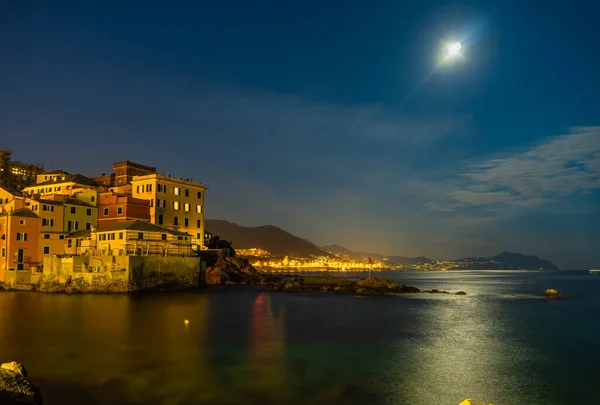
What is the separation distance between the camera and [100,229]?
67.4 meters

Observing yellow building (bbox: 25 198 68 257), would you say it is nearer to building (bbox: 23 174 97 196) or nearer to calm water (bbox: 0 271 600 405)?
building (bbox: 23 174 97 196)

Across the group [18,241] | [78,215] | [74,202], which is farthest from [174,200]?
[18,241]

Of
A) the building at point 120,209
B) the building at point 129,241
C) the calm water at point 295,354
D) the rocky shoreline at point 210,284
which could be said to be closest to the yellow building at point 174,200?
the building at point 120,209

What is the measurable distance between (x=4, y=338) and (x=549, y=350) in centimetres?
3840

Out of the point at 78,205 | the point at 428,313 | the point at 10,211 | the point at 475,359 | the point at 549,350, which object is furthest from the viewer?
the point at 78,205

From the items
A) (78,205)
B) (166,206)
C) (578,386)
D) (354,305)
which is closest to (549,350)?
(578,386)

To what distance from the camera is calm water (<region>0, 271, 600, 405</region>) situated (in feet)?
66.7

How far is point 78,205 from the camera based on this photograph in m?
74.9

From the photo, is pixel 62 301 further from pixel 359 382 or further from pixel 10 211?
pixel 359 382

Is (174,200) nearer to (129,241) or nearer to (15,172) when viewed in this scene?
(129,241)

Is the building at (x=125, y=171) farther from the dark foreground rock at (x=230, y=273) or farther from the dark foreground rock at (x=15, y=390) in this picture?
the dark foreground rock at (x=15, y=390)

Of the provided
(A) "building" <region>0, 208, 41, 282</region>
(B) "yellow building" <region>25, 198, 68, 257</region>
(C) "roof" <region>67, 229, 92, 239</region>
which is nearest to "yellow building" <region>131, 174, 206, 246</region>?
(C) "roof" <region>67, 229, 92, 239</region>

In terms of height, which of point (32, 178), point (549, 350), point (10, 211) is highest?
point (32, 178)

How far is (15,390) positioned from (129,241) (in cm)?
4805
